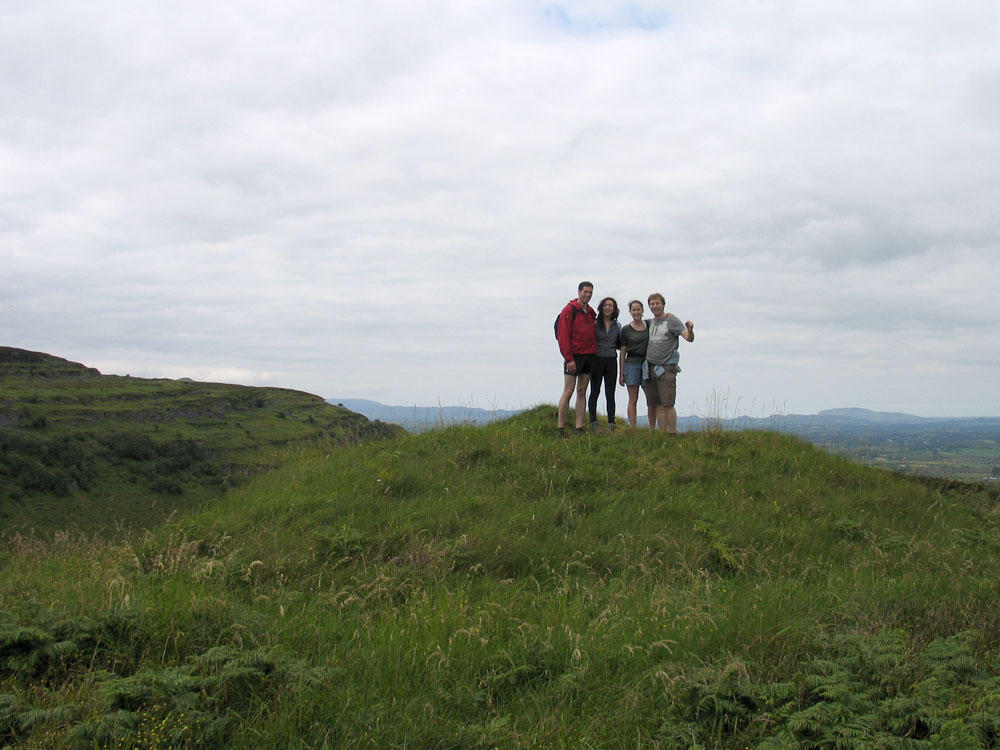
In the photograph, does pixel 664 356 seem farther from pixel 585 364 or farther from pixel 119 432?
pixel 119 432

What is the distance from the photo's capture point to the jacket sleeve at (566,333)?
11.1 metres

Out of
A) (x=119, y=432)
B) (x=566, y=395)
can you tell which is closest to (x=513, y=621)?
(x=566, y=395)

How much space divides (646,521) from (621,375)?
4.66 meters

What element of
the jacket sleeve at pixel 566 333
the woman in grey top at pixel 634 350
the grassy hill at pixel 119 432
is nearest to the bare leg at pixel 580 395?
the jacket sleeve at pixel 566 333

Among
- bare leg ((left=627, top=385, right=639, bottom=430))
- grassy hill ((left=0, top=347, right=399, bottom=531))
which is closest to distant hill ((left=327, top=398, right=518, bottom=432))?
grassy hill ((left=0, top=347, right=399, bottom=531))

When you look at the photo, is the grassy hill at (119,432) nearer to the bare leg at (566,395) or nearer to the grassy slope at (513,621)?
the bare leg at (566,395)

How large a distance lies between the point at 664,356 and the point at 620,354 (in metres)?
0.84

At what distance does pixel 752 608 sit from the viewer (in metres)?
4.90

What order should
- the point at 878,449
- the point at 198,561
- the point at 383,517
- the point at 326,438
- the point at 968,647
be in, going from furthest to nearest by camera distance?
the point at 878,449 < the point at 326,438 < the point at 383,517 < the point at 198,561 < the point at 968,647

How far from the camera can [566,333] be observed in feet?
36.3

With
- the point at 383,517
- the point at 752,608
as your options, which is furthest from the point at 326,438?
the point at 752,608

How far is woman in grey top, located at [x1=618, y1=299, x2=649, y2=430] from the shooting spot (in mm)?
11906

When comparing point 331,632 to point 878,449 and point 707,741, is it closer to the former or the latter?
point 707,741

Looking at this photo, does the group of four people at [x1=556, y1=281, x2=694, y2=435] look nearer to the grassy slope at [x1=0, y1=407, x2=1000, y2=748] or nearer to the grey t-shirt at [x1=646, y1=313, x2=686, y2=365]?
the grey t-shirt at [x1=646, y1=313, x2=686, y2=365]
